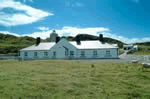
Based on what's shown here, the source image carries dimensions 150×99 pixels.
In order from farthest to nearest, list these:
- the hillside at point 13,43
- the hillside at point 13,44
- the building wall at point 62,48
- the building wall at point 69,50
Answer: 1. the hillside at point 13,43
2. the hillside at point 13,44
3. the building wall at point 62,48
4. the building wall at point 69,50

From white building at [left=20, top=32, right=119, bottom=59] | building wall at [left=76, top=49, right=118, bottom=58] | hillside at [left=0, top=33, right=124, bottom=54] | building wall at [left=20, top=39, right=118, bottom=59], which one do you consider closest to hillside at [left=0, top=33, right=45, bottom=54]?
hillside at [left=0, top=33, right=124, bottom=54]

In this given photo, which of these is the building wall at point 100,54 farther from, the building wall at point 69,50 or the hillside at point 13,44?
the hillside at point 13,44

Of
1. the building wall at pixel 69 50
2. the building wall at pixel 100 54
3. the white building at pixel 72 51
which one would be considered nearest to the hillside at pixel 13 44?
the white building at pixel 72 51

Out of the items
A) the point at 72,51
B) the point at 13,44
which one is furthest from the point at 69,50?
the point at 13,44

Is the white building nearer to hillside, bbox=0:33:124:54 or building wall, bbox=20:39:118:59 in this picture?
building wall, bbox=20:39:118:59

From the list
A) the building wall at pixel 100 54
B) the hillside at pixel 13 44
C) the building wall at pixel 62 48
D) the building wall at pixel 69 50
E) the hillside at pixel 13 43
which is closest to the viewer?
the building wall at pixel 100 54

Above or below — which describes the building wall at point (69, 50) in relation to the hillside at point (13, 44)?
below

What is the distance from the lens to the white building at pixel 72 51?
34344mm

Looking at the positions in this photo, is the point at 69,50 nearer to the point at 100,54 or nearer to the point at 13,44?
the point at 100,54

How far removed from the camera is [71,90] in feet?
21.2

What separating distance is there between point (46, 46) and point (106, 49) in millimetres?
17233

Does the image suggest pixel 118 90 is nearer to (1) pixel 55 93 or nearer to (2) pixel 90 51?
(1) pixel 55 93

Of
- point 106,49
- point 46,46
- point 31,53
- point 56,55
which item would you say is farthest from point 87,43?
point 31,53

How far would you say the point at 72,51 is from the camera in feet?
118
